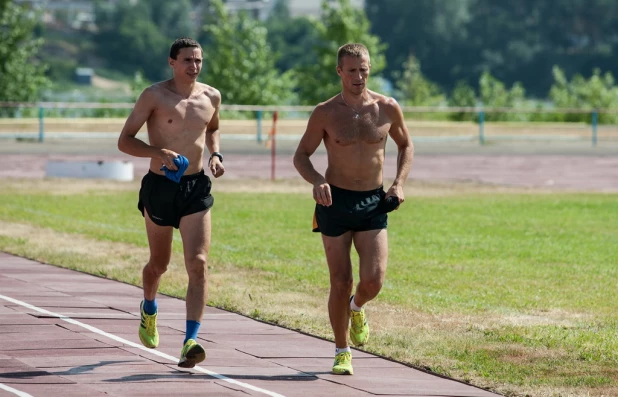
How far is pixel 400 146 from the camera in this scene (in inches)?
361

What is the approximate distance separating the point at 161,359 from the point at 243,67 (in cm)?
5094

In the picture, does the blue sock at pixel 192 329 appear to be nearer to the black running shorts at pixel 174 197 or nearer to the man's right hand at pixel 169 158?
the black running shorts at pixel 174 197

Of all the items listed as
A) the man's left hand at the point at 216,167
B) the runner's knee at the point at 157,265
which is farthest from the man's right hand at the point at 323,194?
the runner's knee at the point at 157,265

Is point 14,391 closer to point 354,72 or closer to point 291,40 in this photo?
point 354,72

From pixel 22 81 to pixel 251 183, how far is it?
27.2 m

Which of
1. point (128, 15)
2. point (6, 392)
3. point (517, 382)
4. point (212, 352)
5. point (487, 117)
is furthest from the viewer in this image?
point (128, 15)

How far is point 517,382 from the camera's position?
8.61m

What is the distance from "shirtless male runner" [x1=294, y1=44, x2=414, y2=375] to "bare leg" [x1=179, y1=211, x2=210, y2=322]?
29.2 inches

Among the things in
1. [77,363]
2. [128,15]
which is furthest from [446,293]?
[128,15]

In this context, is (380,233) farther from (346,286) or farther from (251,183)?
(251,183)

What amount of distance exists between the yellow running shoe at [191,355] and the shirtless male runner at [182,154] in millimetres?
231

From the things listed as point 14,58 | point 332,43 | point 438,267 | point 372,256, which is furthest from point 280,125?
point 372,256

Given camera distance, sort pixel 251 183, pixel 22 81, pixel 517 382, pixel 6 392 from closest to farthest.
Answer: pixel 6 392, pixel 517 382, pixel 251 183, pixel 22 81

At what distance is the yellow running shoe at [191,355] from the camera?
8570mm
